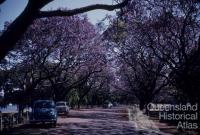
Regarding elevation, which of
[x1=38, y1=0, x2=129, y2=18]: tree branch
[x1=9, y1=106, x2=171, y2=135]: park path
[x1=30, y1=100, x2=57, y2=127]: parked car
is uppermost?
[x1=38, y1=0, x2=129, y2=18]: tree branch

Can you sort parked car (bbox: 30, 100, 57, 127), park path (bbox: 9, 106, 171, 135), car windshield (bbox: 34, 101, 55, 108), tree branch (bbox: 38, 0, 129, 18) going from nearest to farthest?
tree branch (bbox: 38, 0, 129, 18)
park path (bbox: 9, 106, 171, 135)
parked car (bbox: 30, 100, 57, 127)
car windshield (bbox: 34, 101, 55, 108)

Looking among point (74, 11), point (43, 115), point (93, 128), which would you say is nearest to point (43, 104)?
point (43, 115)

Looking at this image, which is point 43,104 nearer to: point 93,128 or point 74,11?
point 93,128

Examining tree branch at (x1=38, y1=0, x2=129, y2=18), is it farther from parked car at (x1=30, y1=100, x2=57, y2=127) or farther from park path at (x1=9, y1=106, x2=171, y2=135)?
parked car at (x1=30, y1=100, x2=57, y2=127)

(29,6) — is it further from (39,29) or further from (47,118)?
(39,29)

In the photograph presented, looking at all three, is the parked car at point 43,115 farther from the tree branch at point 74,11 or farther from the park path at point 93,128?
the tree branch at point 74,11

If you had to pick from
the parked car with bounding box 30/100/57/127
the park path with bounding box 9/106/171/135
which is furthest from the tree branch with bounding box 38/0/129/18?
the parked car with bounding box 30/100/57/127

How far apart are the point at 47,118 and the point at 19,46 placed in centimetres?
944

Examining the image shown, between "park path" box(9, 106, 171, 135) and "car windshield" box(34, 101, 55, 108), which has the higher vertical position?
"car windshield" box(34, 101, 55, 108)

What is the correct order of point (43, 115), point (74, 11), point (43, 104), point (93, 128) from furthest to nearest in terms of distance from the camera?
point (43, 104)
point (43, 115)
point (93, 128)
point (74, 11)

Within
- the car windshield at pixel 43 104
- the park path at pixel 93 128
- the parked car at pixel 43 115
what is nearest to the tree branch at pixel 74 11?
the park path at pixel 93 128

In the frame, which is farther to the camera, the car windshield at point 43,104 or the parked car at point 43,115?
the car windshield at point 43,104

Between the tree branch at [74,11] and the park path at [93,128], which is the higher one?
the tree branch at [74,11]

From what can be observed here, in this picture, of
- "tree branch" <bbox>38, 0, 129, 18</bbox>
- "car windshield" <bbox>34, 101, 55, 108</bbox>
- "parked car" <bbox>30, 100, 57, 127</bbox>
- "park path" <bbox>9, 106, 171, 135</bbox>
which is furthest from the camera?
"car windshield" <bbox>34, 101, 55, 108</bbox>
